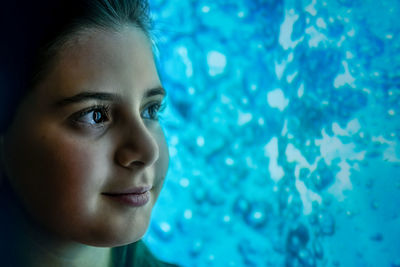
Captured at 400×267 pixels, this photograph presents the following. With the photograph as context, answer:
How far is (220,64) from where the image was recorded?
43cm

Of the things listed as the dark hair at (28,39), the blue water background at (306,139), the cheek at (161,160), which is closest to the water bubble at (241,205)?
the blue water background at (306,139)

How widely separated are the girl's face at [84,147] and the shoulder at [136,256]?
90 millimetres

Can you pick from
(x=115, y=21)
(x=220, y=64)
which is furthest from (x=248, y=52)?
(x=115, y=21)

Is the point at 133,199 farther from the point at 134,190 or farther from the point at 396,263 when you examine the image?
the point at 396,263

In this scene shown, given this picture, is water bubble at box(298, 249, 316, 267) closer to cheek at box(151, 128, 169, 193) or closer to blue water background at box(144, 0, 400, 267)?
blue water background at box(144, 0, 400, 267)

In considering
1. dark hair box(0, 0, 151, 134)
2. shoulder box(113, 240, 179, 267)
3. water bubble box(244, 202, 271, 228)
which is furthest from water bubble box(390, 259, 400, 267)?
dark hair box(0, 0, 151, 134)

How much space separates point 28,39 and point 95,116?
78 mm

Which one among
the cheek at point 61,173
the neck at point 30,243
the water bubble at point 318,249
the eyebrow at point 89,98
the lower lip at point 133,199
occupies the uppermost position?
the eyebrow at point 89,98

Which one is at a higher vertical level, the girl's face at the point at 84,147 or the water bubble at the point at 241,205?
the girl's face at the point at 84,147

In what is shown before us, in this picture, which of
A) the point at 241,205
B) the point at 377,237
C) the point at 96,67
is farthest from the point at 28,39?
the point at 377,237

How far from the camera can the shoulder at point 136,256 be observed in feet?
1.33

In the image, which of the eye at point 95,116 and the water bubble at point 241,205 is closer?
the eye at point 95,116

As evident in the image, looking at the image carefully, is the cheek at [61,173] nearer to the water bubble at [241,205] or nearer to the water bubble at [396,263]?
the water bubble at [241,205]

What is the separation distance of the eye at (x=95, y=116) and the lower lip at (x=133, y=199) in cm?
6
